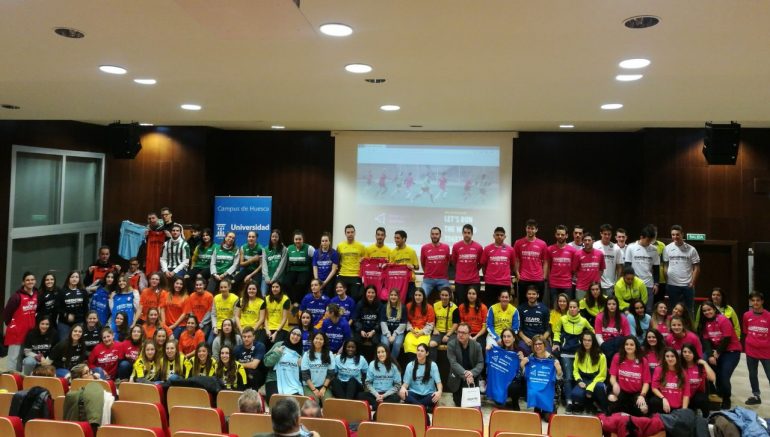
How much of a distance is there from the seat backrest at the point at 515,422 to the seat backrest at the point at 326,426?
51.5 inches

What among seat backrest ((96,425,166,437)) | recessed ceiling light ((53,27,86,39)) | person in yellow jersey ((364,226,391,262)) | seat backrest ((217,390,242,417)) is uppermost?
recessed ceiling light ((53,27,86,39))

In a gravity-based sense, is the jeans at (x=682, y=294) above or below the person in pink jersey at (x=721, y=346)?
above

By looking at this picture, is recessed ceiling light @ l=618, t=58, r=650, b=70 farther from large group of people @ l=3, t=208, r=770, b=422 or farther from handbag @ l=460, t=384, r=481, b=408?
handbag @ l=460, t=384, r=481, b=408

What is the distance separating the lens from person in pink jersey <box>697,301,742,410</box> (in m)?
6.66

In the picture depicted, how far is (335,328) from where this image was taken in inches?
282

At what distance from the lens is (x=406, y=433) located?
4.19m

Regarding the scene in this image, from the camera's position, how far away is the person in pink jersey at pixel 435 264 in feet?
26.2

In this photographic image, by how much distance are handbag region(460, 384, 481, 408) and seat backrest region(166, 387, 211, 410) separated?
8.46 feet

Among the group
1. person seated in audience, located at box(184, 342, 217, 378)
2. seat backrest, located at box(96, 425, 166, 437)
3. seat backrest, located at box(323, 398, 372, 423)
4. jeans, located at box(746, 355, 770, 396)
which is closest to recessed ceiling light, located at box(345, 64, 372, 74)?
seat backrest, located at box(323, 398, 372, 423)

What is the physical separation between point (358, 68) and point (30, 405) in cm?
373

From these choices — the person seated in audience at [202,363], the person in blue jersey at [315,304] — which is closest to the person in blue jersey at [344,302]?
the person in blue jersey at [315,304]

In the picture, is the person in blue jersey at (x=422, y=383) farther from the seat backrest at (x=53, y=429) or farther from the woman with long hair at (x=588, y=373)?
the seat backrest at (x=53, y=429)

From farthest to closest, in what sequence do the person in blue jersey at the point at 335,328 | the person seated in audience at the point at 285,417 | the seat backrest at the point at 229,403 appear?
1. the person in blue jersey at the point at 335,328
2. the seat backrest at the point at 229,403
3. the person seated in audience at the point at 285,417

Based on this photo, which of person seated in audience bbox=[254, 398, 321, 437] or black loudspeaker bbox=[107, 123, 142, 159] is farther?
black loudspeaker bbox=[107, 123, 142, 159]
